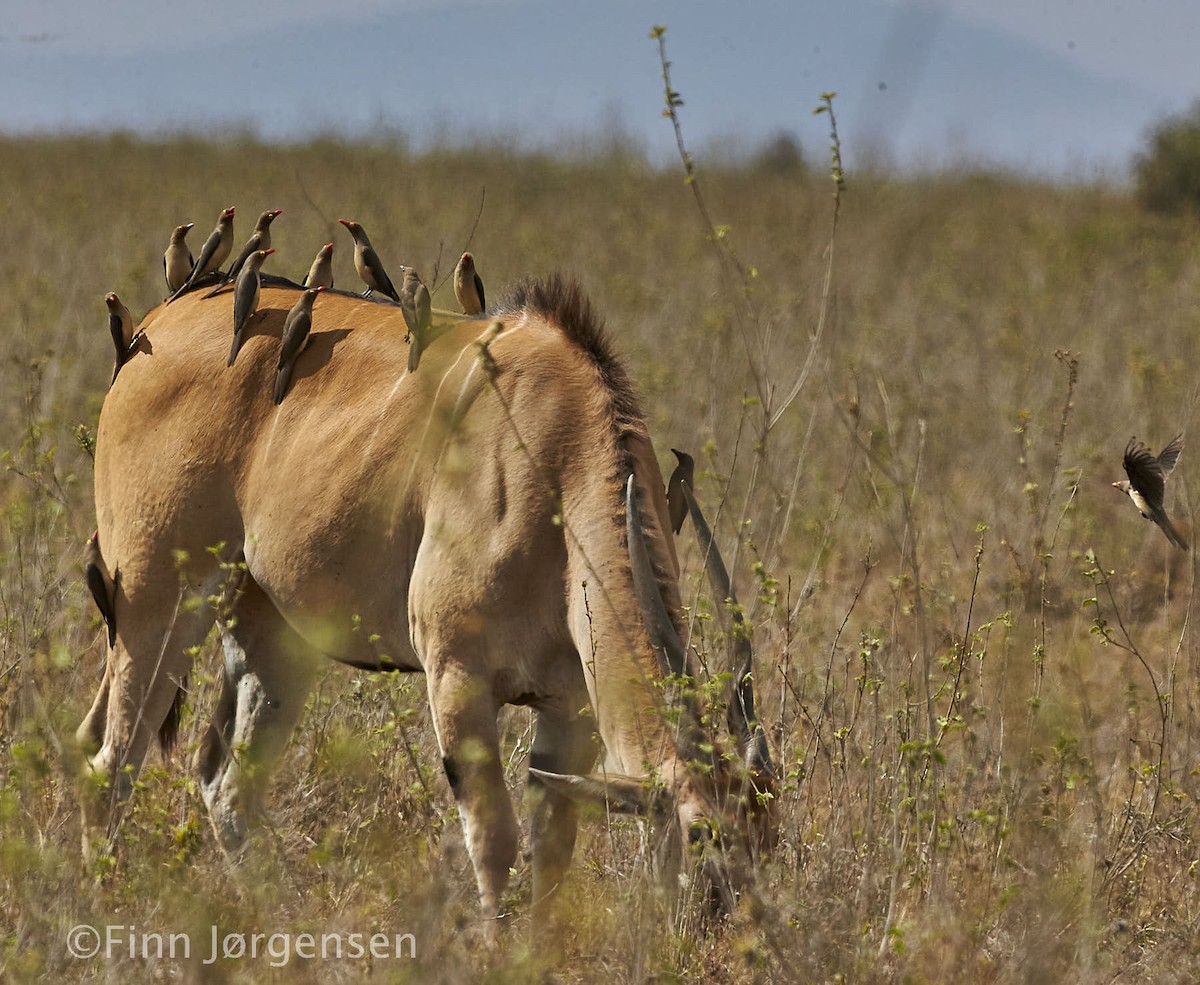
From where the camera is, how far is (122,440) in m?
A: 5.26

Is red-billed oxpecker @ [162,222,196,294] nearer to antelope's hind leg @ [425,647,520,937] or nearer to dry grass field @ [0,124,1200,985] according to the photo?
dry grass field @ [0,124,1200,985]

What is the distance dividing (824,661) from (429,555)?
2.73m

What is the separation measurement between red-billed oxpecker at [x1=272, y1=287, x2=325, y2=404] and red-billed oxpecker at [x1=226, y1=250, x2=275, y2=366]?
17 cm

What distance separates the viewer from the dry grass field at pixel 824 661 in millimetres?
3867

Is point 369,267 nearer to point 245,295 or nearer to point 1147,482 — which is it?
point 245,295

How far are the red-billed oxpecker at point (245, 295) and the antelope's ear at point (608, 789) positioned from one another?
2.14 m

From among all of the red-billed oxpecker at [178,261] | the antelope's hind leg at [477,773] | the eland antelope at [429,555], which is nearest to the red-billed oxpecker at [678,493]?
the eland antelope at [429,555]

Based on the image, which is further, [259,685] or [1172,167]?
[1172,167]

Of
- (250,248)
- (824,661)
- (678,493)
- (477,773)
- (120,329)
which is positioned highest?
(250,248)

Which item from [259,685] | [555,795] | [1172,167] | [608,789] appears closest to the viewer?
[608,789]

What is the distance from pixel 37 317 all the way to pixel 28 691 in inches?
286

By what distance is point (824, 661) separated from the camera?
262 inches

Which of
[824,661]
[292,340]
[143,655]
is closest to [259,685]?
[143,655]

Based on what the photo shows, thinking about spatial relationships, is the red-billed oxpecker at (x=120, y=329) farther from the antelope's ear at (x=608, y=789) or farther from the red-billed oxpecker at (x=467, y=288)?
the antelope's ear at (x=608, y=789)
